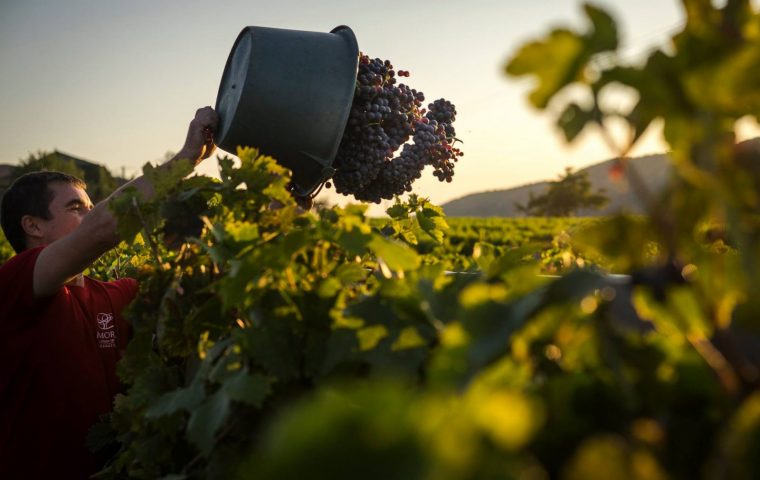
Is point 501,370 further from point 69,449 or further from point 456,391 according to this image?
point 69,449

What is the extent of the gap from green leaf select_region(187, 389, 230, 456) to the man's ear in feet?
9.52

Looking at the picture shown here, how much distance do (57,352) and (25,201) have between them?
3.58ft

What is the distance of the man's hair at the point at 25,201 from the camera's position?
3.38 meters

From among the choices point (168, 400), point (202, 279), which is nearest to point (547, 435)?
point (168, 400)

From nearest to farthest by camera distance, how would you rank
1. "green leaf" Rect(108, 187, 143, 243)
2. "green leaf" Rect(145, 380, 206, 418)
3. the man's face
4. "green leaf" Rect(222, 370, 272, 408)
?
"green leaf" Rect(222, 370, 272, 408), "green leaf" Rect(145, 380, 206, 418), "green leaf" Rect(108, 187, 143, 243), the man's face

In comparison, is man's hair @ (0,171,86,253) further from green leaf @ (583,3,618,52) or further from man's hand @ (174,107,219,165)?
green leaf @ (583,3,618,52)

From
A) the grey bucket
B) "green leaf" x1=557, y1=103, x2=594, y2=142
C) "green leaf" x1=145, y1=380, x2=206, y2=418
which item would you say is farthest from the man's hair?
"green leaf" x1=557, y1=103, x2=594, y2=142

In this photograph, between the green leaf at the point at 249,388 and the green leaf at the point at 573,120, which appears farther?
the green leaf at the point at 249,388

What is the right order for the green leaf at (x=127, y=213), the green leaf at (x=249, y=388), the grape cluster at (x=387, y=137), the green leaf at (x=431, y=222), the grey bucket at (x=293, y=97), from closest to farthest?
the green leaf at (x=249, y=388) → the green leaf at (x=127, y=213) → the grey bucket at (x=293, y=97) → the grape cluster at (x=387, y=137) → the green leaf at (x=431, y=222)

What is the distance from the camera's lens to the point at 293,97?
215 cm

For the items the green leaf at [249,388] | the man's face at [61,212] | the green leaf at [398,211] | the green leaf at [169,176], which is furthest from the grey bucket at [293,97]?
the man's face at [61,212]

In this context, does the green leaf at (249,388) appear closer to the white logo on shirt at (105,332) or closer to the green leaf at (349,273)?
the green leaf at (349,273)

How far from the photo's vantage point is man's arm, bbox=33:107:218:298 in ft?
7.86

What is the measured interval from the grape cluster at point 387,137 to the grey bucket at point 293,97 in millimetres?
113
